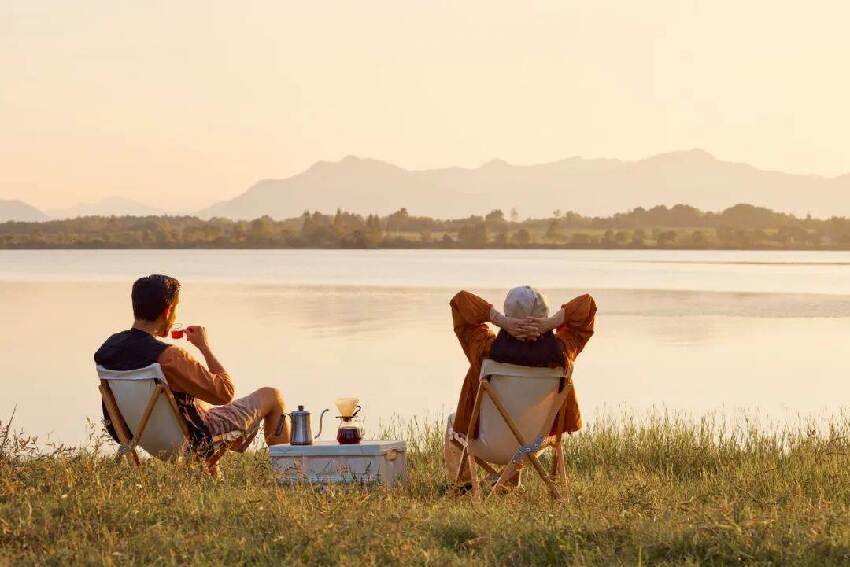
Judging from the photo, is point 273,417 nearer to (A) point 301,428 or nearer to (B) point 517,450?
(A) point 301,428

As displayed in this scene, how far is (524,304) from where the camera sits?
6.05 m

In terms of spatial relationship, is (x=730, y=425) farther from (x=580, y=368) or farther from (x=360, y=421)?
(x=580, y=368)

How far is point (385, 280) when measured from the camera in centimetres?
5053

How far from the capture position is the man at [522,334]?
5980 millimetres

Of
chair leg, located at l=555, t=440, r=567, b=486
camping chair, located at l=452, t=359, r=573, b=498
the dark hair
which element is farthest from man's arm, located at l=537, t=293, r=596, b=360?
the dark hair

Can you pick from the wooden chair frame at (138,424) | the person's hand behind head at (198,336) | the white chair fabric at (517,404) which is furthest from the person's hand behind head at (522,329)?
the wooden chair frame at (138,424)

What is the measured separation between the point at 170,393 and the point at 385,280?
4447 cm

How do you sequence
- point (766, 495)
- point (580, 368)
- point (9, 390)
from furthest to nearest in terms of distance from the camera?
point (580, 368), point (9, 390), point (766, 495)

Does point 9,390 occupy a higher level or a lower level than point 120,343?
lower

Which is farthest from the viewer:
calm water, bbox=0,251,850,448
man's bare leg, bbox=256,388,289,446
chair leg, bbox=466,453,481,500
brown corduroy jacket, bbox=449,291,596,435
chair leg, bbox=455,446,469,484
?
calm water, bbox=0,251,850,448

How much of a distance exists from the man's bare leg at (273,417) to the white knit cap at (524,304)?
1317 millimetres

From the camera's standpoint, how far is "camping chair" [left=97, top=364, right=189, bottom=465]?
19.9ft

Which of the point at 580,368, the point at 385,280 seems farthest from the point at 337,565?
the point at 385,280

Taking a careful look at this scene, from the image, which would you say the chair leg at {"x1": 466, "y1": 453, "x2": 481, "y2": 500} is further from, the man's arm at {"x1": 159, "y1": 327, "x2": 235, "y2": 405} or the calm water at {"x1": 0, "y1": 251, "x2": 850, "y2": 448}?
the calm water at {"x1": 0, "y1": 251, "x2": 850, "y2": 448}
